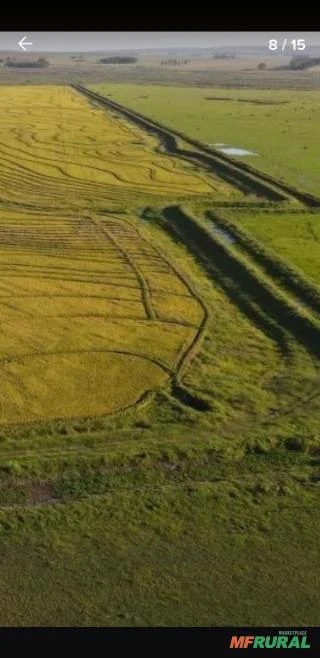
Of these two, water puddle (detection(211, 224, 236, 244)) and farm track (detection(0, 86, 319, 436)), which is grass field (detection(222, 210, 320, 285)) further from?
farm track (detection(0, 86, 319, 436))

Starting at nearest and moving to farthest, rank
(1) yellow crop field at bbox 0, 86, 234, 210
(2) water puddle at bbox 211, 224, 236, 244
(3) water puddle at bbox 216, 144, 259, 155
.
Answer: (2) water puddle at bbox 211, 224, 236, 244, (1) yellow crop field at bbox 0, 86, 234, 210, (3) water puddle at bbox 216, 144, 259, 155

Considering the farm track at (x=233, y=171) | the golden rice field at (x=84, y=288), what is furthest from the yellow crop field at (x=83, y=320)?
the farm track at (x=233, y=171)

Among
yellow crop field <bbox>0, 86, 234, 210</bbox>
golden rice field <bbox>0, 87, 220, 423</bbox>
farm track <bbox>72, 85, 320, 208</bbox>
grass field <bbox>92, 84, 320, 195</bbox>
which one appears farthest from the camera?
grass field <bbox>92, 84, 320, 195</bbox>

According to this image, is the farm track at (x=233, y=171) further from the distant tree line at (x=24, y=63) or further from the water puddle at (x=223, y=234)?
the distant tree line at (x=24, y=63)

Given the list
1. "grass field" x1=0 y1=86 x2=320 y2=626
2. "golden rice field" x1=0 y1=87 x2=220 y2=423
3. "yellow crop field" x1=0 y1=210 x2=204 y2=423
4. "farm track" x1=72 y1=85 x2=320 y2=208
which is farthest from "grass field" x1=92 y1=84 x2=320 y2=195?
"yellow crop field" x1=0 y1=210 x2=204 y2=423

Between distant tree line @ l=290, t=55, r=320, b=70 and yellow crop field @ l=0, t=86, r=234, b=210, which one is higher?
distant tree line @ l=290, t=55, r=320, b=70

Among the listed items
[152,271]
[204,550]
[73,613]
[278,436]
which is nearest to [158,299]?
[152,271]
